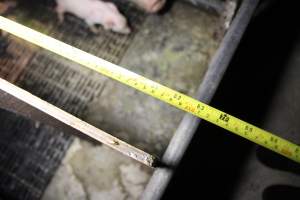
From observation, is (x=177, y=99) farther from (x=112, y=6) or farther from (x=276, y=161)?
(x=112, y=6)

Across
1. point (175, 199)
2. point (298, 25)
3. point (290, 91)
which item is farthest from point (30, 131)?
point (298, 25)

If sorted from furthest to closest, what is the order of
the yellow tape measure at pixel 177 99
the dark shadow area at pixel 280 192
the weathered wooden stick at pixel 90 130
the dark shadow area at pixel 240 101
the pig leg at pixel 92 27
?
the pig leg at pixel 92 27 < the dark shadow area at pixel 240 101 < the dark shadow area at pixel 280 192 < the yellow tape measure at pixel 177 99 < the weathered wooden stick at pixel 90 130

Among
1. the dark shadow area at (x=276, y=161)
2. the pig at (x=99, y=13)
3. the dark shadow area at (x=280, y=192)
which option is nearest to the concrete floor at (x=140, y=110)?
the pig at (x=99, y=13)

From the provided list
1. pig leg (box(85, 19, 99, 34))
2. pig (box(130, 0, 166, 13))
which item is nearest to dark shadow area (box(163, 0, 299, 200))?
pig (box(130, 0, 166, 13))

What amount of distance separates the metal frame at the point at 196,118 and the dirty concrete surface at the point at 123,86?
2.44ft

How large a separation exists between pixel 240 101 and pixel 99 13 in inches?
73.9

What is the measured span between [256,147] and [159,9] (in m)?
1.90

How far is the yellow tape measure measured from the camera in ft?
7.30

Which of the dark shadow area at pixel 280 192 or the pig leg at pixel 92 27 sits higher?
the pig leg at pixel 92 27

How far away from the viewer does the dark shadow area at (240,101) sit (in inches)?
127

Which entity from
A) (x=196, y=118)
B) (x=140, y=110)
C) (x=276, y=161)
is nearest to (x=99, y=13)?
(x=140, y=110)

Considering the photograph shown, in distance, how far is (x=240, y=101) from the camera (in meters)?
3.46

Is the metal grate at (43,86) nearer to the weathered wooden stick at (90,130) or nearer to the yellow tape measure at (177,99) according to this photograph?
the yellow tape measure at (177,99)

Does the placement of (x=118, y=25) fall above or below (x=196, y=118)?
above
